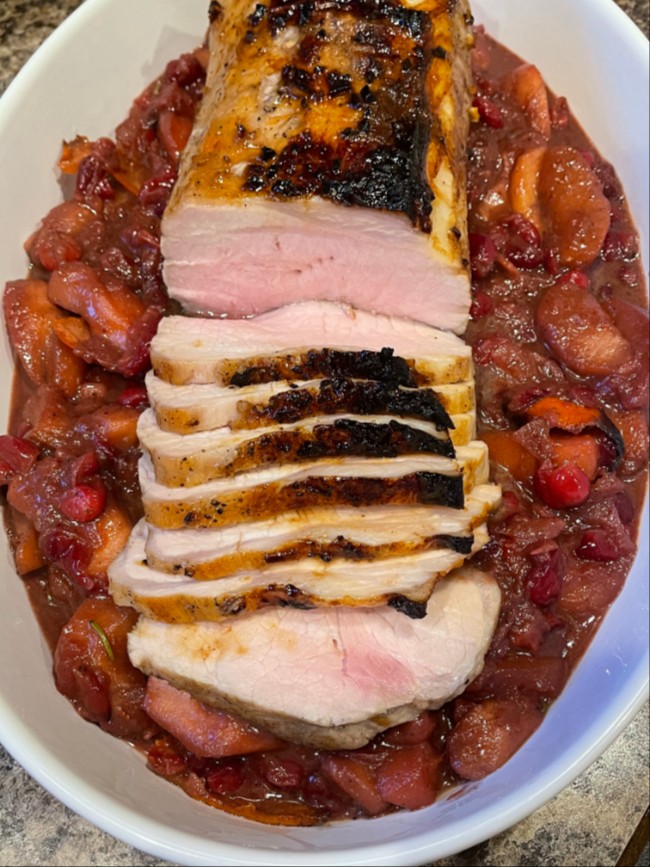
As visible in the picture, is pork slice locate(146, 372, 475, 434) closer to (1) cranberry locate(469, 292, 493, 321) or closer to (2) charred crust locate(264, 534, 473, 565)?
(2) charred crust locate(264, 534, 473, 565)

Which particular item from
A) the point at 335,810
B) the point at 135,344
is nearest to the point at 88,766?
the point at 335,810

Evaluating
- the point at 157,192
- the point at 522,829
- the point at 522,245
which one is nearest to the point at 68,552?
the point at 157,192

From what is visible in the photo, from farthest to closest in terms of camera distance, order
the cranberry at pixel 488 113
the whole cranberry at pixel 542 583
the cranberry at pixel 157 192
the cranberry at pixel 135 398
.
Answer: the cranberry at pixel 488 113, the cranberry at pixel 157 192, the cranberry at pixel 135 398, the whole cranberry at pixel 542 583

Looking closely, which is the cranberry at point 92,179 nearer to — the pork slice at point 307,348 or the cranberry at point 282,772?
the pork slice at point 307,348

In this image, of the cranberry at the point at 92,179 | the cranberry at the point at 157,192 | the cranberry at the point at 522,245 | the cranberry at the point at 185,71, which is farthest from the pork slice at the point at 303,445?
the cranberry at the point at 185,71

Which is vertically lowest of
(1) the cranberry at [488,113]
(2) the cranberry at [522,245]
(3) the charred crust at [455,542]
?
(3) the charred crust at [455,542]

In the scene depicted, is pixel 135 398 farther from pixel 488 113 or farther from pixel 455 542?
pixel 488 113

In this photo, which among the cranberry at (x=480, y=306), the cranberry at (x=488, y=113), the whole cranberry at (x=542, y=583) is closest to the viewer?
the whole cranberry at (x=542, y=583)
